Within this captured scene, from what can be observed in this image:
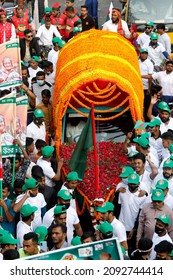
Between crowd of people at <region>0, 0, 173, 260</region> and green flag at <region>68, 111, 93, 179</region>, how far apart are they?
0.62 ft

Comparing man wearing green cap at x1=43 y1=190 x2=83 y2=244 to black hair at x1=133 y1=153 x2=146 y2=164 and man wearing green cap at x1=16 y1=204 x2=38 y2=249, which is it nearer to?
man wearing green cap at x1=16 y1=204 x2=38 y2=249

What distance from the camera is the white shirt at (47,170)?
15.3 m

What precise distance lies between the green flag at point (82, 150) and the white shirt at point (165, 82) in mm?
4715

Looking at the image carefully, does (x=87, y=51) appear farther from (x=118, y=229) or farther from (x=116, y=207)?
(x=118, y=229)

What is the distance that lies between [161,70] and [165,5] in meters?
2.83

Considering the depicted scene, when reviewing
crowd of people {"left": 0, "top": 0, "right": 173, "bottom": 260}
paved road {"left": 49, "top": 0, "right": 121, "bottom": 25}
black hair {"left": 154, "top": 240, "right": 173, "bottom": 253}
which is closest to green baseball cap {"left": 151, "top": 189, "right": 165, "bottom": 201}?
crowd of people {"left": 0, "top": 0, "right": 173, "bottom": 260}

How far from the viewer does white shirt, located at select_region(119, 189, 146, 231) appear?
47.3ft

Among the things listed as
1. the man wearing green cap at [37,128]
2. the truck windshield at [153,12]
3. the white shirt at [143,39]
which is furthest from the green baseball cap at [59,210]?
the truck windshield at [153,12]

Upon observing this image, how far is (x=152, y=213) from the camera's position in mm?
13898

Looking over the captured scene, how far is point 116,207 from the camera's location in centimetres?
1512

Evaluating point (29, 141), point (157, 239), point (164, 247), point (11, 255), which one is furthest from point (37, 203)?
point (164, 247)

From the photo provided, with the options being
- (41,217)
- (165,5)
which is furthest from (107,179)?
(165,5)

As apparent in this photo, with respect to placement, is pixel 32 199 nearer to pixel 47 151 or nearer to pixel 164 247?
pixel 47 151

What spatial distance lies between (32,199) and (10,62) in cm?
307
